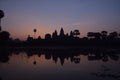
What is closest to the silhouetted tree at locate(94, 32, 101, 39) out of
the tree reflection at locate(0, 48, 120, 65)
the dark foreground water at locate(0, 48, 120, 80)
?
the tree reflection at locate(0, 48, 120, 65)

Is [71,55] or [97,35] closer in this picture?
[71,55]

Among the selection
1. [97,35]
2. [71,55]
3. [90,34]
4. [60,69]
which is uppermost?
[90,34]

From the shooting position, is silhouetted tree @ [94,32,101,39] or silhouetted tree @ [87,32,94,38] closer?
silhouetted tree @ [94,32,101,39]

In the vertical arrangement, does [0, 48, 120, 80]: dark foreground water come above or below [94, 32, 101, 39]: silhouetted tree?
below

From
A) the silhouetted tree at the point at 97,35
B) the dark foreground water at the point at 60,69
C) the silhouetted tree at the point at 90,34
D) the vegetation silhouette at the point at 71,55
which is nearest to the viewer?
the dark foreground water at the point at 60,69

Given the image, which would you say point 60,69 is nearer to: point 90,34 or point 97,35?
point 97,35

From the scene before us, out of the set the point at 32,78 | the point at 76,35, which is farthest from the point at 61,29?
the point at 32,78

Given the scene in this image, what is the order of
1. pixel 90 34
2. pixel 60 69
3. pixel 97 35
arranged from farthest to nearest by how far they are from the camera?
pixel 90 34 < pixel 97 35 < pixel 60 69

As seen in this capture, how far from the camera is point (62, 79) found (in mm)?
21250

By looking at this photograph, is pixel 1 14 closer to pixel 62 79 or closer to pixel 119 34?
pixel 62 79

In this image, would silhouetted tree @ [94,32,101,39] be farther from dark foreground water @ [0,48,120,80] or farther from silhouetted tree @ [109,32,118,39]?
dark foreground water @ [0,48,120,80]

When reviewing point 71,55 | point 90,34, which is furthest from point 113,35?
point 71,55

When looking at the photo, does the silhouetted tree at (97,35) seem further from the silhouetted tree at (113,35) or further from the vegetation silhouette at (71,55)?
the vegetation silhouette at (71,55)

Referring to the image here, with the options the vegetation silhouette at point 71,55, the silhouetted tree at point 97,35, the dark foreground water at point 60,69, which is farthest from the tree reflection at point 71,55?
the silhouetted tree at point 97,35
